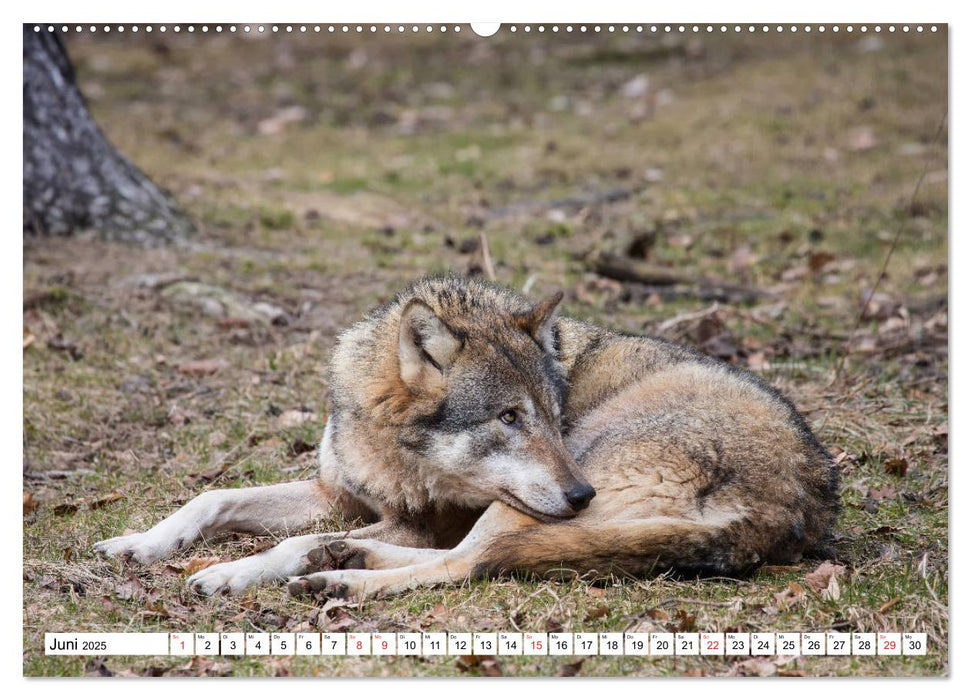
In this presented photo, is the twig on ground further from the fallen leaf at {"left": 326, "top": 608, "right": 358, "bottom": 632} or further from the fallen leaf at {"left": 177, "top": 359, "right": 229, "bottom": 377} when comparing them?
the fallen leaf at {"left": 326, "top": 608, "right": 358, "bottom": 632}

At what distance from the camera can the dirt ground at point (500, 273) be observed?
502 centimetres

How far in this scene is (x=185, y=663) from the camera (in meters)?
4.57

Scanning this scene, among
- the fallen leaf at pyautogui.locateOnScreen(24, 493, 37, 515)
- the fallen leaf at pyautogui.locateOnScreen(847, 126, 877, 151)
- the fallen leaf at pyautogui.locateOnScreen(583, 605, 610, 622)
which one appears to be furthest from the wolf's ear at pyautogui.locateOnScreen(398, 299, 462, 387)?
the fallen leaf at pyautogui.locateOnScreen(847, 126, 877, 151)

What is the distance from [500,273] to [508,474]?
575 cm

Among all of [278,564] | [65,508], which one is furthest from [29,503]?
[278,564]

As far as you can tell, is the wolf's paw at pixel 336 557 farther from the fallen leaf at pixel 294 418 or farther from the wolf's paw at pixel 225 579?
the fallen leaf at pixel 294 418

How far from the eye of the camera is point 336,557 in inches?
215

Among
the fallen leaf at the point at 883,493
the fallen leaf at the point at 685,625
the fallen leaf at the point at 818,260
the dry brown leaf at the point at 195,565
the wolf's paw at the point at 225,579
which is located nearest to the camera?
the fallen leaf at the point at 685,625

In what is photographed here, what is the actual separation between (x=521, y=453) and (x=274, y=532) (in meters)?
1.66

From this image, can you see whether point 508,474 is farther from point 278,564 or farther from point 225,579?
point 225,579

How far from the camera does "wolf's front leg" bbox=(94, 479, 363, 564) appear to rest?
227 inches

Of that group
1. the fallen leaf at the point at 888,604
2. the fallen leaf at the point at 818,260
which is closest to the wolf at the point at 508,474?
the fallen leaf at the point at 888,604

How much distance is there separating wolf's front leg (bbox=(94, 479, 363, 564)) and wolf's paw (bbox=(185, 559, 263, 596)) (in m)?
0.53

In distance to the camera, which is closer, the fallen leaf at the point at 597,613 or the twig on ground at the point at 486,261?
the fallen leaf at the point at 597,613
